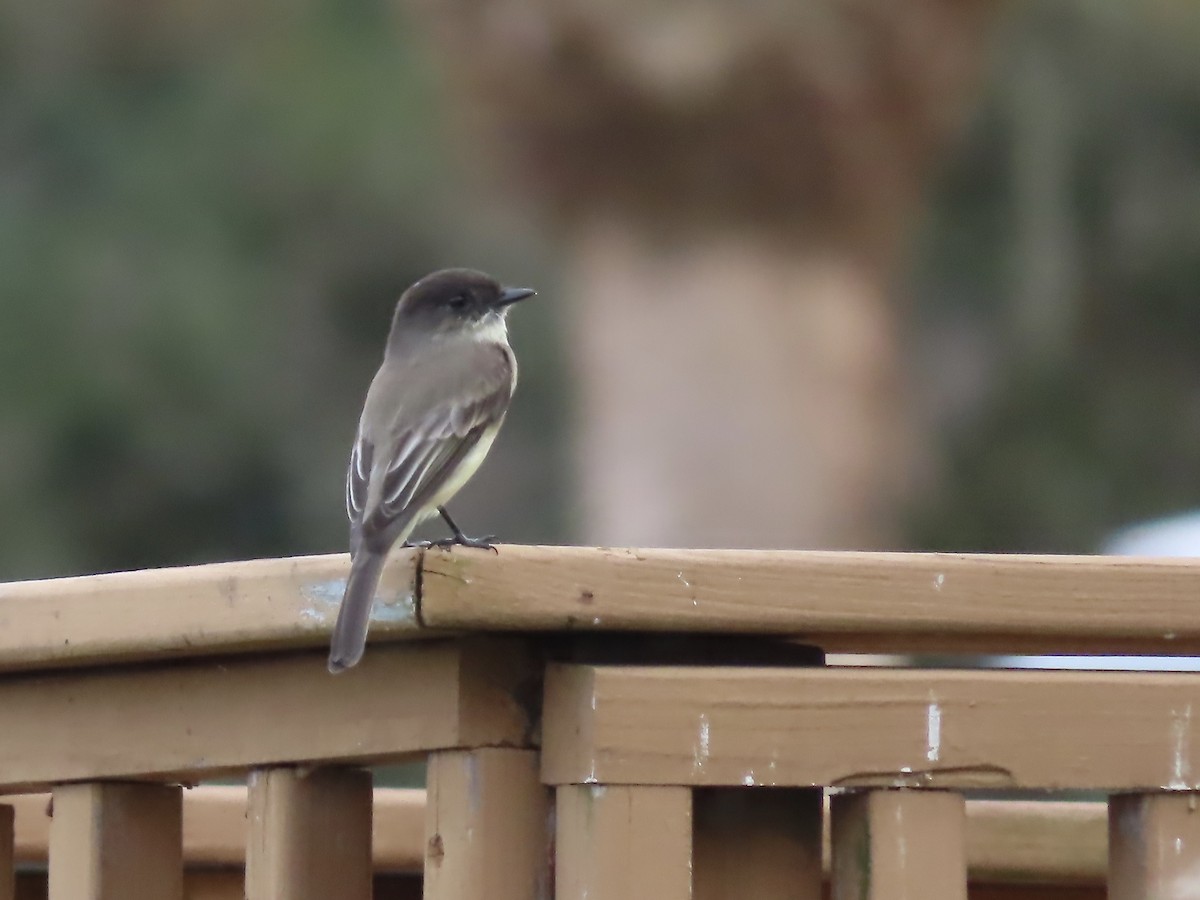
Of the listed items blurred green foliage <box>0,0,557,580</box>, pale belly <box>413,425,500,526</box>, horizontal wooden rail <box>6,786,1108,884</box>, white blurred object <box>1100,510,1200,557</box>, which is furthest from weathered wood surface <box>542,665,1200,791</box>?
blurred green foliage <box>0,0,557,580</box>

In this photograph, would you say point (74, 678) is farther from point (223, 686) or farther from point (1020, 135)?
point (1020, 135)

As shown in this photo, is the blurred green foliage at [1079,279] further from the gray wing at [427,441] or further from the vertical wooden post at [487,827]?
the vertical wooden post at [487,827]

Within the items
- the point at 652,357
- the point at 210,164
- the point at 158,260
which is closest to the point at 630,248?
the point at 652,357

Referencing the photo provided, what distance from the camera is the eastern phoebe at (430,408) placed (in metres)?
3.48

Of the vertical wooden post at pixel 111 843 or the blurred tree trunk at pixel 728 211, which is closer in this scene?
the vertical wooden post at pixel 111 843

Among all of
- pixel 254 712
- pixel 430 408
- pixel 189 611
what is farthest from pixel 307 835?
pixel 430 408

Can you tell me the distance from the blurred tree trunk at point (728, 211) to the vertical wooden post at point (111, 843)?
6.25m

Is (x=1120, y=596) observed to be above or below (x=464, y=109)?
below

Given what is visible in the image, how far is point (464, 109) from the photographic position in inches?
388

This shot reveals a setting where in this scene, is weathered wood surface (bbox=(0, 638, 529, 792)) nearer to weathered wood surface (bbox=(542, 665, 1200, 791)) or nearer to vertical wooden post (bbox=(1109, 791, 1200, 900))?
weathered wood surface (bbox=(542, 665, 1200, 791))

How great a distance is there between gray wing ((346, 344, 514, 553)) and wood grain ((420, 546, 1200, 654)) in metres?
0.96

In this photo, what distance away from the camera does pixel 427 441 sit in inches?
153

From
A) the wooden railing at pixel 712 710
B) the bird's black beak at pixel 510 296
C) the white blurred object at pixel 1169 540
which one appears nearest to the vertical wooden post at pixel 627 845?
the wooden railing at pixel 712 710

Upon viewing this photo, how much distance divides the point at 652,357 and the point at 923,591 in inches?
286
